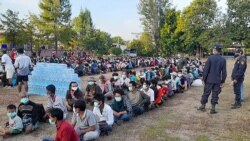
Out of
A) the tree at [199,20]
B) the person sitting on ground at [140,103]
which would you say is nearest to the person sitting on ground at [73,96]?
the person sitting on ground at [140,103]

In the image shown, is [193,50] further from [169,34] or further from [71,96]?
[71,96]

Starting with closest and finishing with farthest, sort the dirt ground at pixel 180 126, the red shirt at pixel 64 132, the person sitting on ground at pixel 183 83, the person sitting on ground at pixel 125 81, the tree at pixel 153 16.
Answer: the red shirt at pixel 64 132, the dirt ground at pixel 180 126, the person sitting on ground at pixel 125 81, the person sitting on ground at pixel 183 83, the tree at pixel 153 16

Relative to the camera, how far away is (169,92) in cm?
1222

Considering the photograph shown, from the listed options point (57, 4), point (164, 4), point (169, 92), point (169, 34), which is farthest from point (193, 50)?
point (169, 92)

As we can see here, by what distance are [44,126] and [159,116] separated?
10.8 ft

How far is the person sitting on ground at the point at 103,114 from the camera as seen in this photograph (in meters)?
7.00

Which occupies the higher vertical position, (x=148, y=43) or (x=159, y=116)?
(x=148, y=43)

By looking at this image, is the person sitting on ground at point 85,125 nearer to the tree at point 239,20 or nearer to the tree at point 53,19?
the tree at point 53,19

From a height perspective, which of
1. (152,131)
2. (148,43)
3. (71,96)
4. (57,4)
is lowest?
(152,131)

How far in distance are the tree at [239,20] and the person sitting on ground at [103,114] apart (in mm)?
36371

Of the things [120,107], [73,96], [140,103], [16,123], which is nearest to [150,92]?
[140,103]

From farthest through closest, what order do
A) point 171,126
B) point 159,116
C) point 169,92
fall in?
point 169,92, point 159,116, point 171,126

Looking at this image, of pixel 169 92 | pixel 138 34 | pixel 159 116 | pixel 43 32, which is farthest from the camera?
pixel 138 34

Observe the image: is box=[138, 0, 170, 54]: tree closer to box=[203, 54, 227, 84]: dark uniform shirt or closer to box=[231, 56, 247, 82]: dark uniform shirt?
box=[231, 56, 247, 82]: dark uniform shirt
